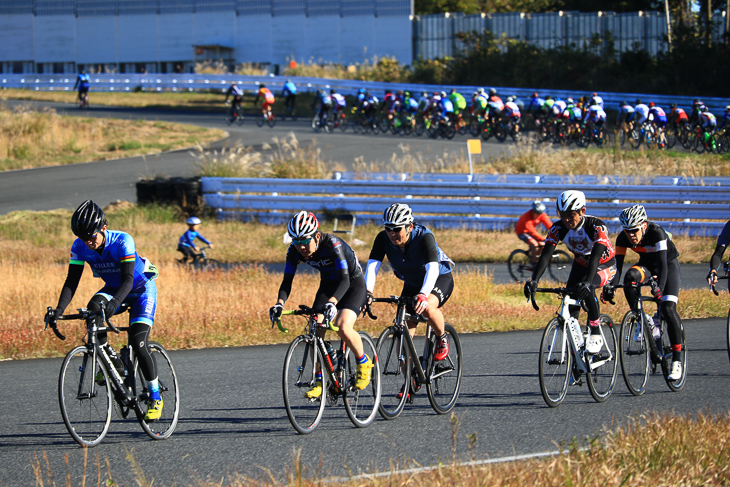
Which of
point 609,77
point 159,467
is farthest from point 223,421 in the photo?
point 609,77

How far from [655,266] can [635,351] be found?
2.98 feet

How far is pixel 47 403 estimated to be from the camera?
7.41m

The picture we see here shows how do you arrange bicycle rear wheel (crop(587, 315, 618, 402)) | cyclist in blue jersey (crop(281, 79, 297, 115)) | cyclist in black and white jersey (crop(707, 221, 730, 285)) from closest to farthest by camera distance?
bicycle rear wheel (crop(587, 315, 618, 402)), cyclist in black and white jersey (crop(707, 221, 730, 285)), cyclist in blue jersey (crop(281, 79, 297, 115))

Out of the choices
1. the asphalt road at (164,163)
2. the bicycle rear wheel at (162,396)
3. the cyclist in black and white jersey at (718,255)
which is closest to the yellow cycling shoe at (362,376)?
the bicycle rear wheel at (162,396)

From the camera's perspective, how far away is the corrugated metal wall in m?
48.2

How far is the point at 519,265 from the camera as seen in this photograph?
1465 cm

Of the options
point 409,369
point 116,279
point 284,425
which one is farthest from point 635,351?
point 116,279

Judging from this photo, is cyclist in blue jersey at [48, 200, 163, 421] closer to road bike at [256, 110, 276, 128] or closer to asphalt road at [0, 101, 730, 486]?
asphalt road at [0, 101, 730, 486]

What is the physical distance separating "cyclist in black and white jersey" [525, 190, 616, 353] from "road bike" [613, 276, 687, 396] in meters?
0.38

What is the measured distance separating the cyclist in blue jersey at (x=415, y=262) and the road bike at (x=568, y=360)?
84 cm

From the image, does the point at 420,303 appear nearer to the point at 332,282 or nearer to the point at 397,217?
the point at 397,217

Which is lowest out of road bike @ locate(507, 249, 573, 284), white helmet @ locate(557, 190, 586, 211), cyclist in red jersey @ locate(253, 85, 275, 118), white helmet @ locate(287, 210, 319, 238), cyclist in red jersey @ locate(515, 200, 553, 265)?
road bike @ locate(507, 249, 573, 284)

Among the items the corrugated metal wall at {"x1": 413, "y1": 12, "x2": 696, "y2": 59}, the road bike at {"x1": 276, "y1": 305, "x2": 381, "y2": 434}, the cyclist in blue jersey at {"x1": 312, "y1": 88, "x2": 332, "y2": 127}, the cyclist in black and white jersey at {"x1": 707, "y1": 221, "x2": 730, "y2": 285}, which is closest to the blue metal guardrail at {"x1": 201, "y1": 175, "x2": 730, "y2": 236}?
the cyclist in black and white jersey at {"x1": 707, "y1": 221, "x2": 730, "y2": 285}

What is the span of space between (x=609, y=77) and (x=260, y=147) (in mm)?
24348
